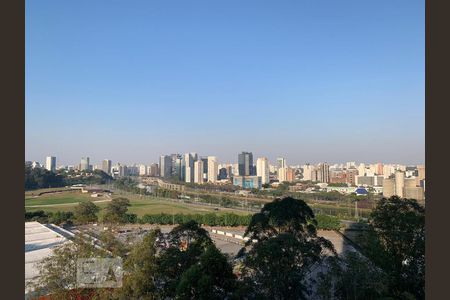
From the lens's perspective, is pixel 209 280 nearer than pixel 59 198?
Yes

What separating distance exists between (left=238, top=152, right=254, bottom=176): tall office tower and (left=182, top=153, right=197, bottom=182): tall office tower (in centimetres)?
518

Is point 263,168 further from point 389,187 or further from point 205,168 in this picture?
point 389,187

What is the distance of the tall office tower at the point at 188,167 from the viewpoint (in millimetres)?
34938

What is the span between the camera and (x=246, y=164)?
3822cm

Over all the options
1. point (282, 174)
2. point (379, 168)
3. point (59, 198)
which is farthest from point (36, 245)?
point (379, 168)

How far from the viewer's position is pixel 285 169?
36.2 metres

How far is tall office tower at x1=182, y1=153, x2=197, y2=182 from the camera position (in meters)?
34.9

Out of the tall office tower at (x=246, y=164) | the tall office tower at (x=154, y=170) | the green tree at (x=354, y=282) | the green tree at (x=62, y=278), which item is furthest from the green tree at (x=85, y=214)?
the tall office tower at (x=154, y=170)

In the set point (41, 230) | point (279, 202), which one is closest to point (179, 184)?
point (41, 230)

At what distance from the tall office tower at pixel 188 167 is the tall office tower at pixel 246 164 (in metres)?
5.18

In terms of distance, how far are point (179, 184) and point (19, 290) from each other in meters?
29.7

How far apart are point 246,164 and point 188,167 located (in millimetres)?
6682

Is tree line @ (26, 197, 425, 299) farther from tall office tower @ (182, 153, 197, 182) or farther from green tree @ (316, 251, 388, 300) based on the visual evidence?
tall office tower @ (182, 153, 197, 182)

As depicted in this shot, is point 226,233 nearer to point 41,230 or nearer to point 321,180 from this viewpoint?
point 41,230
